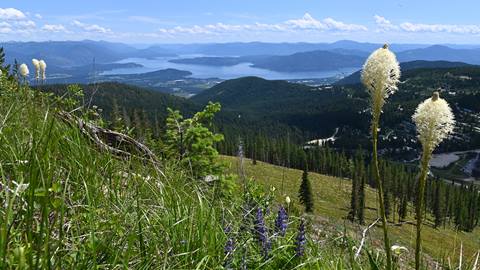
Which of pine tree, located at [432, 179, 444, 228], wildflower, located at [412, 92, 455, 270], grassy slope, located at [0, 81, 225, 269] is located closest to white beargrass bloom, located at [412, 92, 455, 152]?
wildflower, located at [412, 92, 455, 270]

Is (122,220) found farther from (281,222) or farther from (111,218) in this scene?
(281,222)

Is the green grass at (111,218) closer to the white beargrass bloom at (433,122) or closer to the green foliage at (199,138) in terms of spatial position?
the white beargrass bloom at (433,122)

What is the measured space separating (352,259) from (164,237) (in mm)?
1162

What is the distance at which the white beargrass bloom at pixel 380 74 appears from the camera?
2703 mm

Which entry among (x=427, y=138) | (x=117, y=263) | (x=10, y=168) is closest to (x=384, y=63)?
(x=427, y=138)

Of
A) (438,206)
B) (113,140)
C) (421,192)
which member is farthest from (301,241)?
(438,206)

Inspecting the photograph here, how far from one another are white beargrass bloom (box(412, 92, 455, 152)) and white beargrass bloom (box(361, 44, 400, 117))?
0.74 ft

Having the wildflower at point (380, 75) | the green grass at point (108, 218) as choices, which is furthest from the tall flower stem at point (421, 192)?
the green grass at point (108, 218)

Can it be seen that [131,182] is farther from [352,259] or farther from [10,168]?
[352,259]

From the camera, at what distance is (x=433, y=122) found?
8.37 ft

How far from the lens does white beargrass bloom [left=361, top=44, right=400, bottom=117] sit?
2.70 metres

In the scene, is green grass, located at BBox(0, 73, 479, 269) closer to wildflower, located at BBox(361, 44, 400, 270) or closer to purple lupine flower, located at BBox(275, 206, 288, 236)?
purple lupine flower, located at BBox(275, 206, 288, 236)

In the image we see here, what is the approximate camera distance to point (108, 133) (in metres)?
5.24

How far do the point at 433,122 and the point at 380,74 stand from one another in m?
0.40
